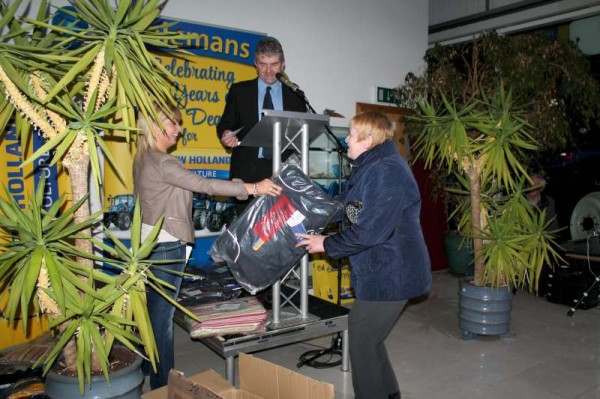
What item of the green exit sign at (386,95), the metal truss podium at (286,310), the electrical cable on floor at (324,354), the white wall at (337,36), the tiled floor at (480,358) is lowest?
the tiled floor at (480,358)

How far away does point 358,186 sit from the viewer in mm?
2467

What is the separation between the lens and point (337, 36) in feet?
18.4

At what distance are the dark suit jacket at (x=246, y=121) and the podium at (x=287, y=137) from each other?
26 cm

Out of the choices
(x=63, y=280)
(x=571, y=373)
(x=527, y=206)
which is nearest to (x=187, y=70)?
(x=63, y=280)

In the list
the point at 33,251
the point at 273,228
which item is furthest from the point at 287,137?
the point at 33,251

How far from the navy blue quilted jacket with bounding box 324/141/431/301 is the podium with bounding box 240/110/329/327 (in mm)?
536

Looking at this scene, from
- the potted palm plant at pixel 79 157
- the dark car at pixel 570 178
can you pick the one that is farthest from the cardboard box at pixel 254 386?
the dark car at pixel 570 178

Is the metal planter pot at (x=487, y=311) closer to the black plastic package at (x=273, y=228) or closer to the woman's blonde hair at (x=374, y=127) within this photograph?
the black plastic package at (x=273, y=228)

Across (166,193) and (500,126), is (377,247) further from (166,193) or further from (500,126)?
(500,126)

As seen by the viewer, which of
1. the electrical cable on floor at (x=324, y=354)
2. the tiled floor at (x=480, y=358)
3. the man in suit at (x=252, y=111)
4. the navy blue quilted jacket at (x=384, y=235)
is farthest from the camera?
the electrical cable on floor at (x=324, y=354)

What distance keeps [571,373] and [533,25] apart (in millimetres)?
4602

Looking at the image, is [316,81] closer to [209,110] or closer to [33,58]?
[209,110]

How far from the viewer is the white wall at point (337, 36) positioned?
4805 mm

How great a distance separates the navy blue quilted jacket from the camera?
235cm
